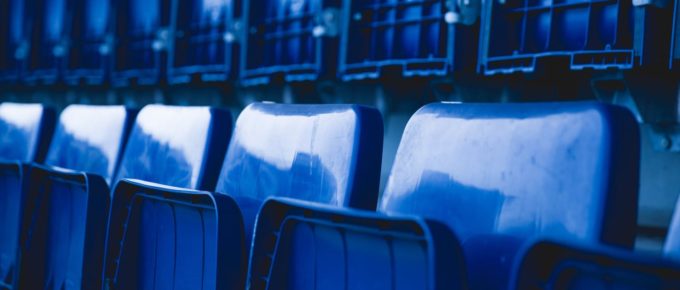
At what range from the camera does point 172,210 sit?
1352 mm

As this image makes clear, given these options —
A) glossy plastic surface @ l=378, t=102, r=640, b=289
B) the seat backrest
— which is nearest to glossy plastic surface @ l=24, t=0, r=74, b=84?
the seat backrest

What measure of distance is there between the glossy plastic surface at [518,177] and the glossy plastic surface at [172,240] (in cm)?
27

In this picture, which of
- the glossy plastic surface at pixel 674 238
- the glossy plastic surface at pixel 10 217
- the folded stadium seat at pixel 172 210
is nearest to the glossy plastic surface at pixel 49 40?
the glossy plastic surface at pixel 10 217

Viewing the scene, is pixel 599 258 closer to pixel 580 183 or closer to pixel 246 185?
pixel 580 183

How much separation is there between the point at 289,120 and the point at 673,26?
896 mm

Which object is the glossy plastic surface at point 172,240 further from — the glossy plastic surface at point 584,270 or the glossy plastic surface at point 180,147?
the glossy plastic surface at point 584,270

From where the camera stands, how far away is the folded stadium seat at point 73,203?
5.16 feet

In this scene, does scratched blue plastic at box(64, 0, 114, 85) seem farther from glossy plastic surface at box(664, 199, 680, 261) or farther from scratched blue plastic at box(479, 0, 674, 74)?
glossy plastic surface at box(664, 199, 680, 261)

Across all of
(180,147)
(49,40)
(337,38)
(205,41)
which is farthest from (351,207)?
(49,40)

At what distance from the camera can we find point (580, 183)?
969mm

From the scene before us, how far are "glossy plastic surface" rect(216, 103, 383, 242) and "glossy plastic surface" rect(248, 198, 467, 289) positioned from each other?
0.22m

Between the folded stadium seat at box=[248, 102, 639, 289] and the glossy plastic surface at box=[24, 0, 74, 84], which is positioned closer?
the folded stadium seat at box=[248, 102, 639, 289]

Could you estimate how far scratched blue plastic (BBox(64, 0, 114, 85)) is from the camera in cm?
477

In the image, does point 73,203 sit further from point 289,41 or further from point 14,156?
point 289,41
